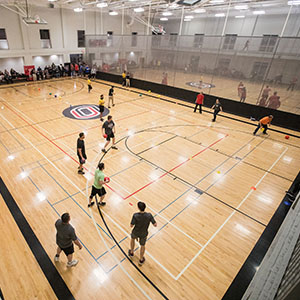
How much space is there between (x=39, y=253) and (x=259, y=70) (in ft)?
52.8

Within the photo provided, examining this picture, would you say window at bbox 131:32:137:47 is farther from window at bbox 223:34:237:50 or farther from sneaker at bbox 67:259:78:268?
sneaker at bbox 67:259:78:268

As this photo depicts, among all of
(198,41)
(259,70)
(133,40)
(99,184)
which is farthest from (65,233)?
(133,40)

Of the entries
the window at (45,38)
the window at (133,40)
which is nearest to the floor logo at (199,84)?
the window at (133,40)

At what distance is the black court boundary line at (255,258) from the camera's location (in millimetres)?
4320

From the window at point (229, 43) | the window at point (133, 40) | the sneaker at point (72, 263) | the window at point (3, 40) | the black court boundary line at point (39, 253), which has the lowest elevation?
the black court boundary line at point (39, 253)

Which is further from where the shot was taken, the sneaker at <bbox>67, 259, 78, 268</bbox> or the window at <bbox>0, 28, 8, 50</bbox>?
the window at <bbox>0, 28, 8, 50</bbox>

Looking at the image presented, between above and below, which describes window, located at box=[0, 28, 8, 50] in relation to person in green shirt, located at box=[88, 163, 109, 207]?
above

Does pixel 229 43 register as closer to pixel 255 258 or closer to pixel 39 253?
pixel 255 258

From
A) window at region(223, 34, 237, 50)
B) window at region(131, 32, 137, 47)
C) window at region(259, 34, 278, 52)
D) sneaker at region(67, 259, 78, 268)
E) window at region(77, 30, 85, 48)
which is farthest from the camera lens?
window at region(77, 30, 85, 48)

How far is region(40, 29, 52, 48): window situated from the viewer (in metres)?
23.4

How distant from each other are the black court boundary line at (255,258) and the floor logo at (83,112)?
34.7 feet

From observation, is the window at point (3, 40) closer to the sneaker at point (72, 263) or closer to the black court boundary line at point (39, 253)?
the black court boundary line at point (39, 253)

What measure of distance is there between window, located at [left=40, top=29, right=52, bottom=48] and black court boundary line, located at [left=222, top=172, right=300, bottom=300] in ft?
89.9

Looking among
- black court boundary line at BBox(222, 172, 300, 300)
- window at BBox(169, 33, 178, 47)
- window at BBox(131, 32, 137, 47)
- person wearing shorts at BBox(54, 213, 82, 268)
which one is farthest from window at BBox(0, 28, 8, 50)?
black court boundary line at BBox(222, 172, 300, 300)
